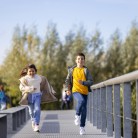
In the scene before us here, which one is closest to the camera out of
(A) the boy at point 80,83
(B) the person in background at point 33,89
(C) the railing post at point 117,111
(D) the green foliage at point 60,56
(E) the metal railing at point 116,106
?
(E) the metal railing at point 116,106

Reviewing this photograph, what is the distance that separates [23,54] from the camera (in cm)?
6581

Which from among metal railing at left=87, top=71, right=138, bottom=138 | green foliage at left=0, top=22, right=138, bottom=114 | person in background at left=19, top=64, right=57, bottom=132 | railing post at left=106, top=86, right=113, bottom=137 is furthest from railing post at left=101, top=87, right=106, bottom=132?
green foliage at left=0, top=22, right=138, bottom=114

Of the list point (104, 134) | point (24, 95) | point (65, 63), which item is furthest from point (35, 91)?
point (65, 63)

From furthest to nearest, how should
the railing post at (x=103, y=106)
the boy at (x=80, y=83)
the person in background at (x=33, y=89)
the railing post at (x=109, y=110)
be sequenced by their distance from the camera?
the person in background at (x=33, y=89) → the boy at (x=80, y=83) → the railing post at (x=103, y=106) → the railing post at (x=109, y=110)

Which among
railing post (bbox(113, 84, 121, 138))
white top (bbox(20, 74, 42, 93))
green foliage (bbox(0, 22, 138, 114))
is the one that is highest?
green foliage (bbox(0, 22, 138, 114))

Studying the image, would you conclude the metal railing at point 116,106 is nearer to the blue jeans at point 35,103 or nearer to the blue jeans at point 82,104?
the blue jeans at point 82,104

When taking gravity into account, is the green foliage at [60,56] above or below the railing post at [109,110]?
above

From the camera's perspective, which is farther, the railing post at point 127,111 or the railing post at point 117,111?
the railing post at point 117,111

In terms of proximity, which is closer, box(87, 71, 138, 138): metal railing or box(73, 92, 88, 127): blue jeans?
box(87, 71, 138, 138): metal railing

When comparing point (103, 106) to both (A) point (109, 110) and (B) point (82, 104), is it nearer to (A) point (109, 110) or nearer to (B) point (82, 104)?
(B) point (82, 104)

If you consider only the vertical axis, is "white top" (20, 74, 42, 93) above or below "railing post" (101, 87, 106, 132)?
above

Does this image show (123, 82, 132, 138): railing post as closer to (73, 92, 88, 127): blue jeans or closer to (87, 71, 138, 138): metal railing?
(87, 71, 138, 138): metal railing

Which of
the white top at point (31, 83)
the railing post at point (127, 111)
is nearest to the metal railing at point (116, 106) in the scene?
the railing post at point (127, 111)

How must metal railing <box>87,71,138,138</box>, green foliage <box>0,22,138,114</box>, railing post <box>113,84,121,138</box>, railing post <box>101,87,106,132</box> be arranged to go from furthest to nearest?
green foliage <box>0,22,138,114</box>
railing post <box>101,87,106,132</box>
railing post <box>113,84,121,138</box>
metal railing <box>87,71,138,138</box>
